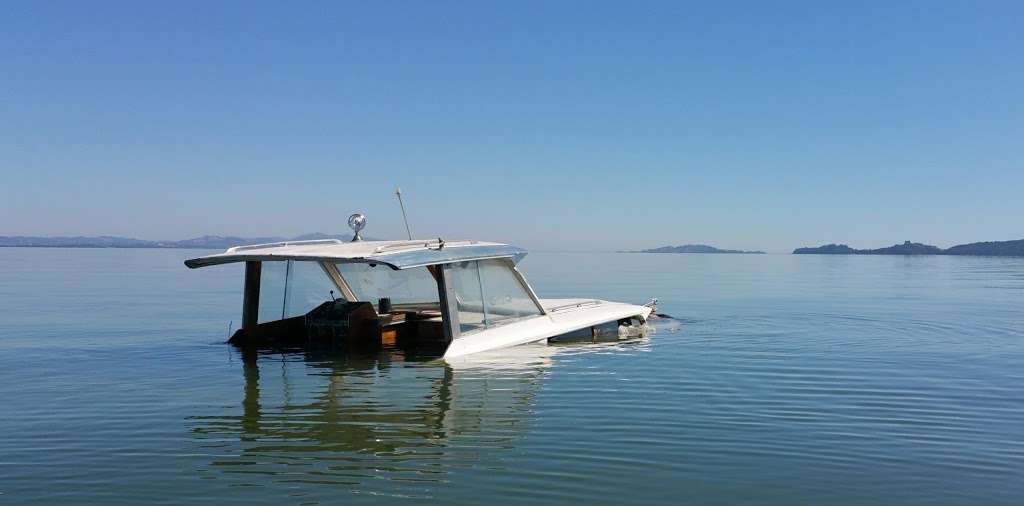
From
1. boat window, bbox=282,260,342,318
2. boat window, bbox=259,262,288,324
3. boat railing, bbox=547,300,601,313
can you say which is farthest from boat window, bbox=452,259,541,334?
boat window, bbox=259,262,288,324

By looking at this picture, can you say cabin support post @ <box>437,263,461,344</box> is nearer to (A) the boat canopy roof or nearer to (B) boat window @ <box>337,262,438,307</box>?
(A) the boat canopy roof

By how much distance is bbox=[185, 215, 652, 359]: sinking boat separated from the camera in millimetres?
14422

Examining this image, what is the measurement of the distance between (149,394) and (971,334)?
17255 mm

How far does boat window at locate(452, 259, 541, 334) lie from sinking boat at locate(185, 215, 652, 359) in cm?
2

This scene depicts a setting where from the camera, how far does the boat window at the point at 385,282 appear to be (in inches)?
695

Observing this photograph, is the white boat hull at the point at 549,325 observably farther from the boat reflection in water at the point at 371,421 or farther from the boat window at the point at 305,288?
the boat window at the point at 305,288

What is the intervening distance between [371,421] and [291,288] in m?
7.46

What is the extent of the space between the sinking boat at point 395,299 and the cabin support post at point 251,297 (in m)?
0.02

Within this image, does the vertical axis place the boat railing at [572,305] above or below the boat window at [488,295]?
below

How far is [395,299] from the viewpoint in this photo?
Result: 60.3 ft

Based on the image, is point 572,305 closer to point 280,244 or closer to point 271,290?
point 271,290

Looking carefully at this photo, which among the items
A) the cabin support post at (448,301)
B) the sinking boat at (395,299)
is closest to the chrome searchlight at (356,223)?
the sinking boat at (395,299)

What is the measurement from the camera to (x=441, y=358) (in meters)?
15.0

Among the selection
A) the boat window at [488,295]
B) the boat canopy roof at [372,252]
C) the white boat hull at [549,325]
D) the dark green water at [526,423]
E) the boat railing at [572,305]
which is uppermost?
the boat canopy roof at [372,252]
